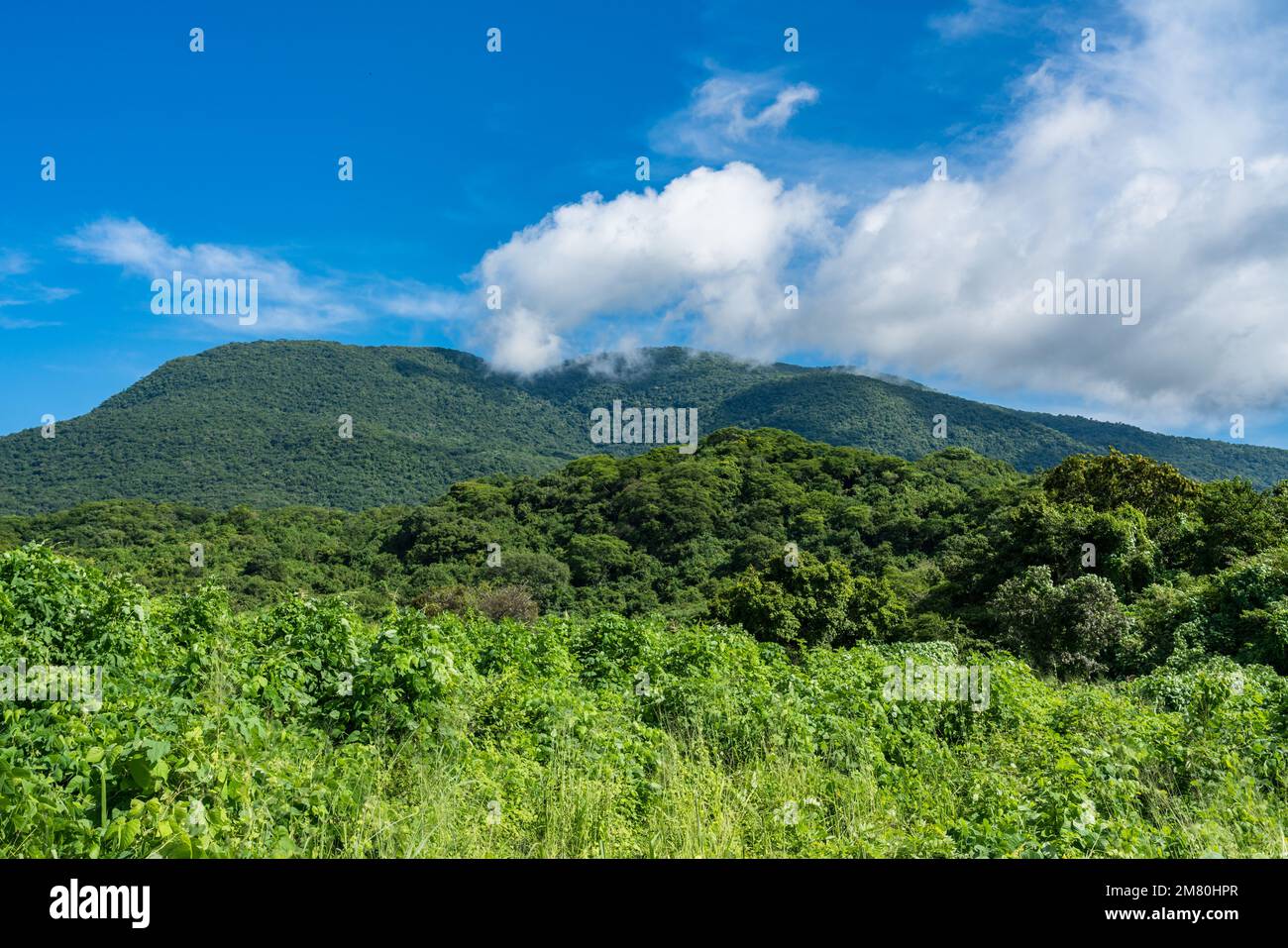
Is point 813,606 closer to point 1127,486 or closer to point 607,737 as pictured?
point 1127,486

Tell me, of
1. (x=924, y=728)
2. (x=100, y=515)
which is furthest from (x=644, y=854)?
(x=100, y=515)

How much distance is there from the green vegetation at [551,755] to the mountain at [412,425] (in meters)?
88.2

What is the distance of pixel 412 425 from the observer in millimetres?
130625

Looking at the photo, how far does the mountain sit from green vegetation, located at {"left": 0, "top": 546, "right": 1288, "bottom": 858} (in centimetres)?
8816

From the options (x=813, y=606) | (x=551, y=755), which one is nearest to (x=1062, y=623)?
(x=813, y=606)

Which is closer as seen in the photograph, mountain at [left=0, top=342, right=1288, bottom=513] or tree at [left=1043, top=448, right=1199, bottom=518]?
tree at [left=1043, top=448, right=1199, bottom=518]

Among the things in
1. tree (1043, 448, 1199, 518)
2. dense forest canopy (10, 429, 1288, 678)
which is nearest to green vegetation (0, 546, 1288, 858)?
dense forest canopy (10, 429, 1288, 678)

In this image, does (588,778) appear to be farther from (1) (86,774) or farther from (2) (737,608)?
(2) (737,608)

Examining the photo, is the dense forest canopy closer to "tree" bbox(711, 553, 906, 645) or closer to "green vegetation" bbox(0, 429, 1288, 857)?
"tree" bbox(711, 553, 906, 645)

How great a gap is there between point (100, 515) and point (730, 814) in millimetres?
60968

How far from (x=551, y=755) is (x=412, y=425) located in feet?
426

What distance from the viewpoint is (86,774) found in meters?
3.58

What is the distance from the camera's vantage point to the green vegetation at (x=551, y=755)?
3689mm

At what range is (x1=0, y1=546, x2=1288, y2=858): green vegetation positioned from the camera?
369 centimetres
